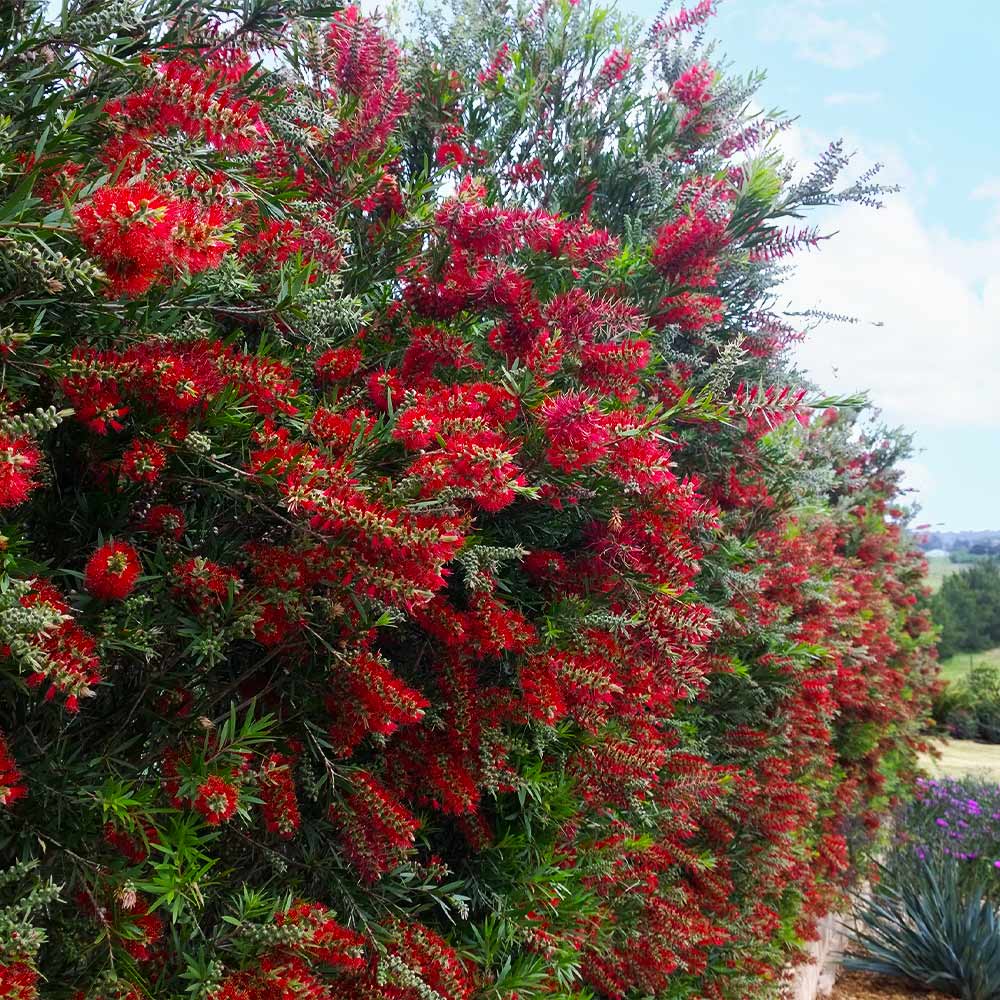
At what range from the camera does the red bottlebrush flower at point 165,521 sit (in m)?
1.60

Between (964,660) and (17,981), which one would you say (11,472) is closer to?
(17,981)

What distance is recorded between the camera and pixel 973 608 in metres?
29.1

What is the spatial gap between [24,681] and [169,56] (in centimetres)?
122

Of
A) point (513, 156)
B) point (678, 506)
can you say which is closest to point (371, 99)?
point (678, 506)

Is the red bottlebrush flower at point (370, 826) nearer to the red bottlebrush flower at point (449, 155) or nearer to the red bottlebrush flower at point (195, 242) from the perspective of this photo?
the red bottlebrush flower at point (195, 242)

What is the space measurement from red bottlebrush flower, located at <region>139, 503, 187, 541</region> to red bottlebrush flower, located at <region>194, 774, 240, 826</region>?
1.52 feet

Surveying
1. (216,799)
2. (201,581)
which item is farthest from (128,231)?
(216,799)

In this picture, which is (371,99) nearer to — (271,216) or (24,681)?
(271,216)

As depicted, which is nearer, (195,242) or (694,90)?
(195,242)

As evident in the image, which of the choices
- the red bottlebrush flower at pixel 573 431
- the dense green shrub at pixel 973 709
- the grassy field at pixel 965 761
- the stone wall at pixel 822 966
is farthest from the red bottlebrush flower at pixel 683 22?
the dense green shrub at pixel 973 709

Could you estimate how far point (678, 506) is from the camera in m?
2.41

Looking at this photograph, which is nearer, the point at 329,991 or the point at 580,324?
the point at 329,991

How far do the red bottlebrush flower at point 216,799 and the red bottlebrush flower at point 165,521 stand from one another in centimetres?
46

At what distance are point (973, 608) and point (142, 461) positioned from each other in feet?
107
